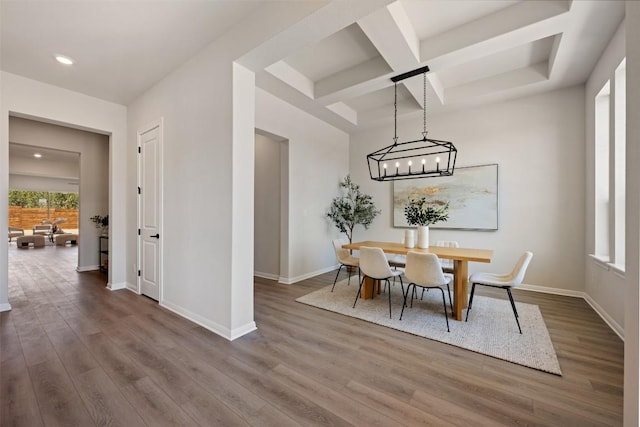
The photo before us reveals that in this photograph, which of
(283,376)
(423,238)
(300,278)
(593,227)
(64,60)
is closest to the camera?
(283,376)

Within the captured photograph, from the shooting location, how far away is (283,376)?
75.3 inches

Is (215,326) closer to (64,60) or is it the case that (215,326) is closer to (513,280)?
(513,280)

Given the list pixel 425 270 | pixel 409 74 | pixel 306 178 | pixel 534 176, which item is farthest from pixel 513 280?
pixel 306 178

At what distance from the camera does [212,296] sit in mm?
2705

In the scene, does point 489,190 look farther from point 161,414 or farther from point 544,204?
point 161,414

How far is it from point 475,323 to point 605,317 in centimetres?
148

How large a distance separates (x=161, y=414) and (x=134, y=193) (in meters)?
3.40

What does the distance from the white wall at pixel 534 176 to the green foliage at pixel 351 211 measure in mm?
1463

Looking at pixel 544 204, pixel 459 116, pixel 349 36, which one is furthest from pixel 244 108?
pixel 544 204

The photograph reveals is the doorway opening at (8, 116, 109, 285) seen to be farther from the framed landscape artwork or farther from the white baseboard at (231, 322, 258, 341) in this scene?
the framed landscape artwork

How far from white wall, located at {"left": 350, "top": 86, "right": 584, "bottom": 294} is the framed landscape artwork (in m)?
0.11

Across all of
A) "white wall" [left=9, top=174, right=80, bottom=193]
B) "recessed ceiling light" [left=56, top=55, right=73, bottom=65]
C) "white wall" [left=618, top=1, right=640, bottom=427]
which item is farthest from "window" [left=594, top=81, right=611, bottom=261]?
"white wall" [left=9, top=174, right=80, bottom=193]

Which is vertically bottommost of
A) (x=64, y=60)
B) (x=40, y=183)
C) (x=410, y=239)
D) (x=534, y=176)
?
(x=410, y=239)

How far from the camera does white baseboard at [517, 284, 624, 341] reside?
261cm
